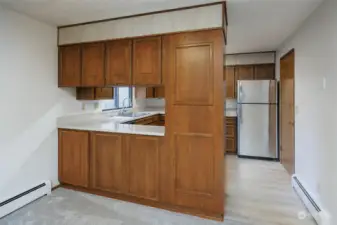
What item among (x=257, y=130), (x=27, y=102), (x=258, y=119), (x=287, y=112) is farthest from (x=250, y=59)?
(x=27, y=102)

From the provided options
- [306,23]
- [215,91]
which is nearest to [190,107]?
[215,91]

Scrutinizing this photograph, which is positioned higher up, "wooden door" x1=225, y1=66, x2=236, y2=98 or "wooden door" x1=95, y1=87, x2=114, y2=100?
"wooden door" x1=225, y1=66, x2=236, y2=98

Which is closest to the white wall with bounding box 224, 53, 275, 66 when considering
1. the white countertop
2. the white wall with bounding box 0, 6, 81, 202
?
the white countertop

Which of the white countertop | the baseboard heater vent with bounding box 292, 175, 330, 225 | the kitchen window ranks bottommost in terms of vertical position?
the baseboard heater vent with bounding box 292, 175, 330, 225

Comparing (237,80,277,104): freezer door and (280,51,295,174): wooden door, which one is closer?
(280,51,295,174): wooden door

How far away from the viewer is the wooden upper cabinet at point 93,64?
310 centimetres

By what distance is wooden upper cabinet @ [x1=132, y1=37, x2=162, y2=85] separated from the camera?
2756mm

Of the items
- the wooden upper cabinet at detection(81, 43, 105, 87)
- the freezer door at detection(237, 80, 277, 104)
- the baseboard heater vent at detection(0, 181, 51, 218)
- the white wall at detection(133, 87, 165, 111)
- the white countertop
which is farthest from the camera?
the white wall at detection(133, 87, 165, 111)

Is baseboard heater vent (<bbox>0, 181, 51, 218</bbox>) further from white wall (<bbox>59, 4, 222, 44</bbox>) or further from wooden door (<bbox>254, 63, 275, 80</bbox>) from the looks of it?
wooden door (<bbox>254, 63, 275, 80</bbox>)

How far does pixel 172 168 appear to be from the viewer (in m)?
2.72

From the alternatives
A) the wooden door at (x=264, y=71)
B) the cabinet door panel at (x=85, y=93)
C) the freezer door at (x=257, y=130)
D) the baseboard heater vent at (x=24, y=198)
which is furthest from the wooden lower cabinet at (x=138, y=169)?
the wooden door at (x=264, y=71)

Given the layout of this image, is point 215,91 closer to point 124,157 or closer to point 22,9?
point 124,157

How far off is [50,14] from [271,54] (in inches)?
171

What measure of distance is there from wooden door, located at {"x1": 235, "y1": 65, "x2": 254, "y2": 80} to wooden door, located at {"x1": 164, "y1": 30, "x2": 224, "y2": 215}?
3.32 m
